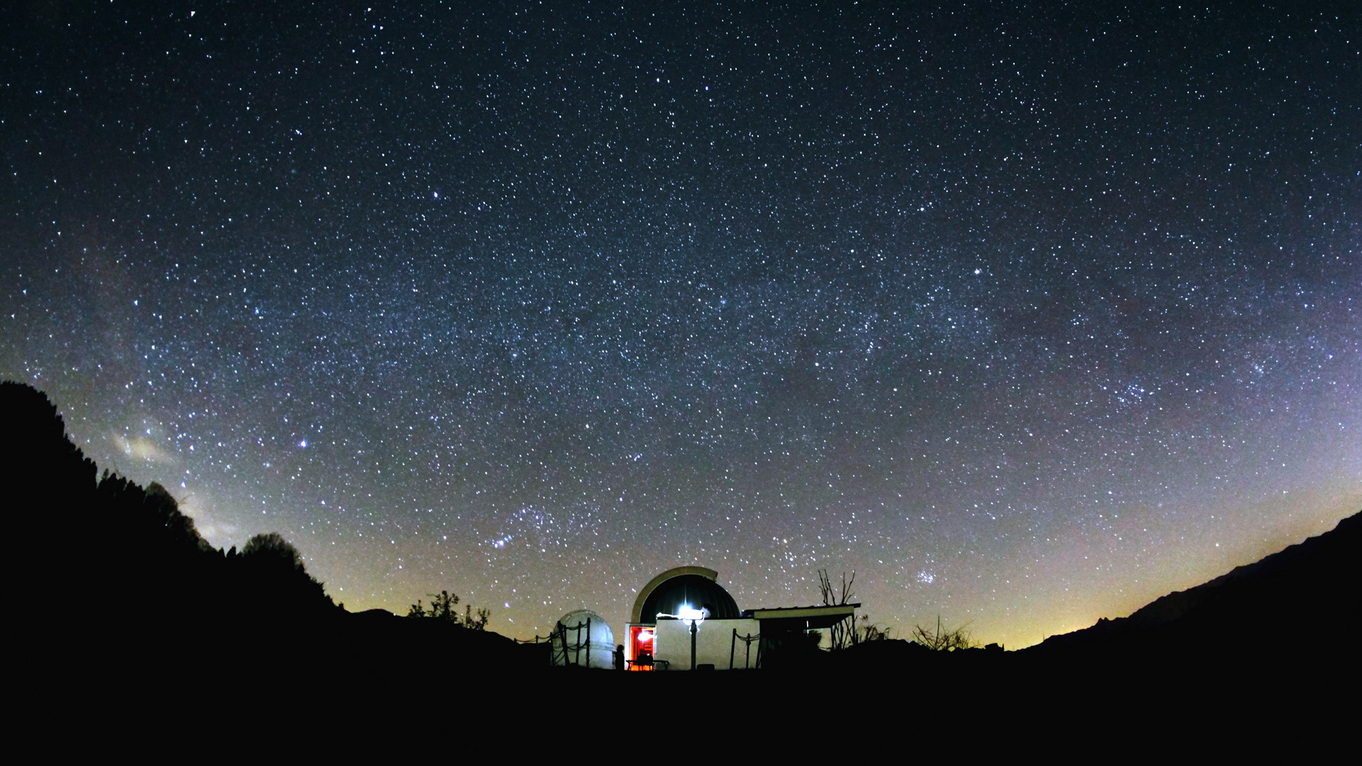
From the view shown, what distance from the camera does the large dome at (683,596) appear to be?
89.1ft

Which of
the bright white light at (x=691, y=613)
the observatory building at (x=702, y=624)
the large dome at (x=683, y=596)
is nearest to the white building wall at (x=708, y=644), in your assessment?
the observatory building at (x=702, y=624)

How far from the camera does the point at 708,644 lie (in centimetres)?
2391

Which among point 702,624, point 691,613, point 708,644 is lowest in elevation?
point 708,644

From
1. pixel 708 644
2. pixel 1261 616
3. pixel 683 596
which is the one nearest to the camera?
pixel 1261 616

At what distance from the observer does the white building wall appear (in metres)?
23.8

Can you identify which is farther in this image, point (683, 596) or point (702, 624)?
point (683, 596)

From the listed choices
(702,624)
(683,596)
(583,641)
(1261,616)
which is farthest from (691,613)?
(1261,616)

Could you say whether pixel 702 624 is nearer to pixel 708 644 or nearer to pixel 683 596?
pixel 708 644

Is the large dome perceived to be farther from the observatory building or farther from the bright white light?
the bright white light

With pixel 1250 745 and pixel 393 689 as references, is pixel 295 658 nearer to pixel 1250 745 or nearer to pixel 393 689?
pixel 393 689

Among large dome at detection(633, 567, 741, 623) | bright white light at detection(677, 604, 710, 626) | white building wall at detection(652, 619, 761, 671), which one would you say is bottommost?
white building wall at detection(652, 619, 761, 671)

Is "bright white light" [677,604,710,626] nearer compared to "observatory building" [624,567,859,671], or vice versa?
"observatory building" [624,567,859,671]

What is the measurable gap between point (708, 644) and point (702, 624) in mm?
631

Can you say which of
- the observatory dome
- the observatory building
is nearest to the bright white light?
the observatory building
